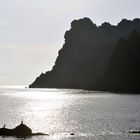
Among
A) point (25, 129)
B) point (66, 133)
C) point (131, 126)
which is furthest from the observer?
point (131, 126)

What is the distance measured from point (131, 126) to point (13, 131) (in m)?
32.6

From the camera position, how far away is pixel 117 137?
80625 mm

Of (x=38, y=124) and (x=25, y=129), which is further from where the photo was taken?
(x=38, y=124)

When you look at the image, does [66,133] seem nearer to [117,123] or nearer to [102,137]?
[102,137]

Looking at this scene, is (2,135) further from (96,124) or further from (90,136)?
(96,124)

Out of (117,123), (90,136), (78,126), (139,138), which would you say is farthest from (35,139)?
(117,123)

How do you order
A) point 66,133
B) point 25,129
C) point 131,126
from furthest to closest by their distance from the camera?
point 131,126
point 66,133
point 25,129

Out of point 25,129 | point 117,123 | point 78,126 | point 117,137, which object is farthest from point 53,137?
point 117,123

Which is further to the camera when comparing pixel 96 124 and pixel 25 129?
pixel 96 124

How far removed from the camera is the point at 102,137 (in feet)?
266

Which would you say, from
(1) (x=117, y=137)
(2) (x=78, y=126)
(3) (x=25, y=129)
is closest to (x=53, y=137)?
(3) (x=25, y=129)

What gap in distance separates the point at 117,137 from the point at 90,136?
5812mm

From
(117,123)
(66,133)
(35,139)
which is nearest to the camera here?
(35,139)

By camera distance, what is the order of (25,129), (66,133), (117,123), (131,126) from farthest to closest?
(117,123), (131,126), (66,133), (25,129)
